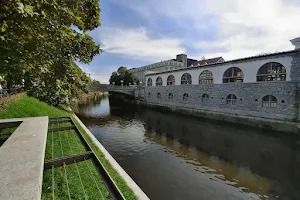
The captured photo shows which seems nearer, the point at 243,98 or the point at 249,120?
the point at 249,120

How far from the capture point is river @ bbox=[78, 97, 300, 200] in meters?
6.09

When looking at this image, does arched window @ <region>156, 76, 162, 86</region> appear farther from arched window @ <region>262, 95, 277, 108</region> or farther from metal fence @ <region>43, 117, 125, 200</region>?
metal fence @ <region>43, 117, 125, 200</region>

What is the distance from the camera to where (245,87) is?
17.7 metres

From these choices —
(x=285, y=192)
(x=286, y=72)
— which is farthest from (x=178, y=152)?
(x=286, y=72)

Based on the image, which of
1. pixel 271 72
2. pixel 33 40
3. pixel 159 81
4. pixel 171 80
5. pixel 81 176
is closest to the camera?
pixel 33 40

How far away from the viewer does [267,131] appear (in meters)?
14.5

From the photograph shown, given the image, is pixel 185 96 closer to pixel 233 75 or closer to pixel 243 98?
pixel 233 75

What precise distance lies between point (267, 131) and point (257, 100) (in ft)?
11.5

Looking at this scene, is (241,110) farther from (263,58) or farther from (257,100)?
(263,58)

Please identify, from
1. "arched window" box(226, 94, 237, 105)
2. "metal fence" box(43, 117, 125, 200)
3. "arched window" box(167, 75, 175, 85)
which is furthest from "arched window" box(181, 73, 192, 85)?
"metal fence" box(43, 117, 125, 200)

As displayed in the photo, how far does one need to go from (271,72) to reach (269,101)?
9.39 ft

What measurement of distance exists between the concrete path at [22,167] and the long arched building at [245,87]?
59.9ft

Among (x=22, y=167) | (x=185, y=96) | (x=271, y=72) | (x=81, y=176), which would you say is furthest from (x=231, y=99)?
(x=22, y=167)

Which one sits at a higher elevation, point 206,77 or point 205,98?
point 206,77
